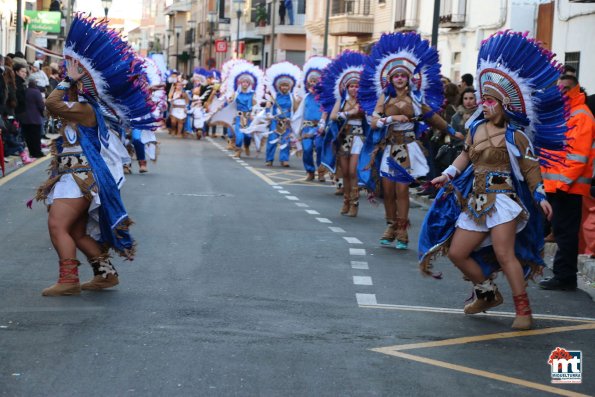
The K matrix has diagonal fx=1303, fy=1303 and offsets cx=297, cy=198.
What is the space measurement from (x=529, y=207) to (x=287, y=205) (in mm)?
9046

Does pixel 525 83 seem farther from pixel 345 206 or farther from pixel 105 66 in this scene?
pixel 345 206

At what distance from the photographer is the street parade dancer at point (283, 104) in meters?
28.2

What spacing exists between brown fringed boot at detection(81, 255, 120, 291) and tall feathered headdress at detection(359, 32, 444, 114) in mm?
4649

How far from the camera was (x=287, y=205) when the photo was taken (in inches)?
706

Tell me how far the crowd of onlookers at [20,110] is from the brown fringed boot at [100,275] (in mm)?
12682

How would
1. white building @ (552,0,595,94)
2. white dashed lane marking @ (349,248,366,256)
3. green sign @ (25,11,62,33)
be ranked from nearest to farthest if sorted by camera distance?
white dashed lane marking @ (349,248,366,256), white building @ (552,0,595,94), green sign @ (25,11,62,33)

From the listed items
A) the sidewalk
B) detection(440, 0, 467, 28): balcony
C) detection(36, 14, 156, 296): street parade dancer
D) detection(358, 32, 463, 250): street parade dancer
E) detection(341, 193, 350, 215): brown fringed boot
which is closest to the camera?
detection(36, 14, 156, 296): street parade dancer

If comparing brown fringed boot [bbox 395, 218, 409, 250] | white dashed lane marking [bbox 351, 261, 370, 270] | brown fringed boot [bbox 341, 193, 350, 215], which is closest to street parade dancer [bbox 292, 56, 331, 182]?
brown fringed boot [bbox 341, 193, 350, 215]

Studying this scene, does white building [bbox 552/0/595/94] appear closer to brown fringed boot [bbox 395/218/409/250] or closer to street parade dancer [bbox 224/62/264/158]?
street parade dancer [bbox 224/62/264/158]

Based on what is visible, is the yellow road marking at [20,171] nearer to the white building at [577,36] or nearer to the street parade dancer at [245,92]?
the street parade dancer at [245,92]

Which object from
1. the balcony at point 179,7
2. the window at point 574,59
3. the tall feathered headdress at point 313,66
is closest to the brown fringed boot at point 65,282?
the tall feathered headdress at point 313,66

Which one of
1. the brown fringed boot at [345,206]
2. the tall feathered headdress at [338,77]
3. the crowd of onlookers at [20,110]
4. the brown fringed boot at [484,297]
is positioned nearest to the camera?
the brown fringed boot at [484,297]

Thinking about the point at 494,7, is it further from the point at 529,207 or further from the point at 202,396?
the point at 202,396

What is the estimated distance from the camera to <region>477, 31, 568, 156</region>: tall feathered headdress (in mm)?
8953
